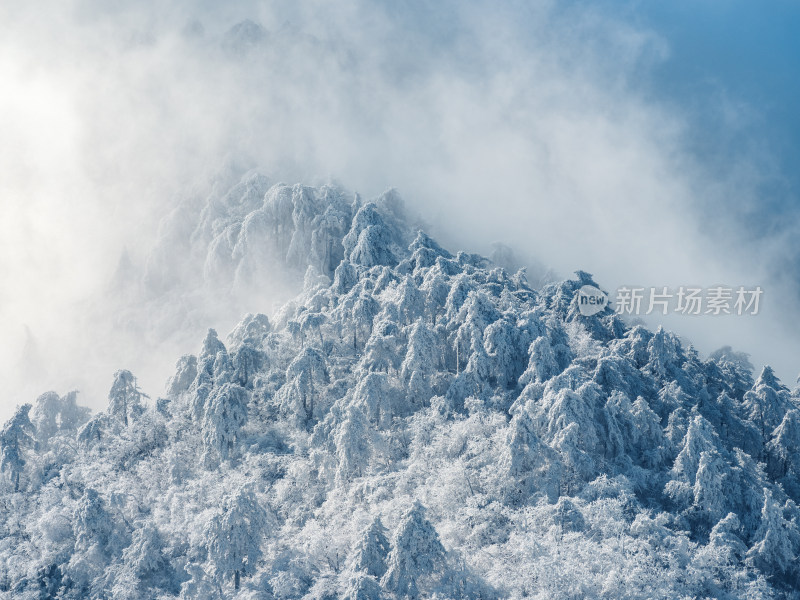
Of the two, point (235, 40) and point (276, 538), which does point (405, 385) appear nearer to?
point (276, 538)

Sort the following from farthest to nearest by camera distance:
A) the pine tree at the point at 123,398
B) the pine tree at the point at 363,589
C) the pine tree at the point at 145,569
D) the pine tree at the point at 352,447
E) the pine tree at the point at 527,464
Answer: the pine tree at the point at 123,398
the pine tree at the point at 352,447
the pine tree at the point at 527,464
the pine tree at the point at 145,569
the pine tree at the point at 363,589

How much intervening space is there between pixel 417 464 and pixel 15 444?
37.1 meters

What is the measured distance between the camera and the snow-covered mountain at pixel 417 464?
1930 inches

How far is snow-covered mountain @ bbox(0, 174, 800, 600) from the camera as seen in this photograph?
161ft

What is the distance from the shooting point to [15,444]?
66.2 meters

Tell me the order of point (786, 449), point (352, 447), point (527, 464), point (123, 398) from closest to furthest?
point (527, 464) < point (352, 447) < point (786, 449) < point (123, 398)

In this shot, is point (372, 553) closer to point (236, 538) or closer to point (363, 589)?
point (363, 589)

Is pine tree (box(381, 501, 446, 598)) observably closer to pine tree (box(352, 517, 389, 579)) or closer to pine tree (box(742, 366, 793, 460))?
pine tree (box(352, 517, 389, 579))

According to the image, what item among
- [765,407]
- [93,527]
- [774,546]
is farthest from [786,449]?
[93,527]

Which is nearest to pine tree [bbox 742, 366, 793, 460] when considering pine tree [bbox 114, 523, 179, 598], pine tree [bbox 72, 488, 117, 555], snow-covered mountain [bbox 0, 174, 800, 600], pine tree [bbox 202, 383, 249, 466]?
snow-covered mountain [bbox 0, 174, 800, 600]

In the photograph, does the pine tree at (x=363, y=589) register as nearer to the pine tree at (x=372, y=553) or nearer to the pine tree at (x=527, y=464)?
the pine tree at (x=372, y=553)

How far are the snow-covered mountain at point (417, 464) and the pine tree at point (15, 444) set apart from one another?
0.20 meters
